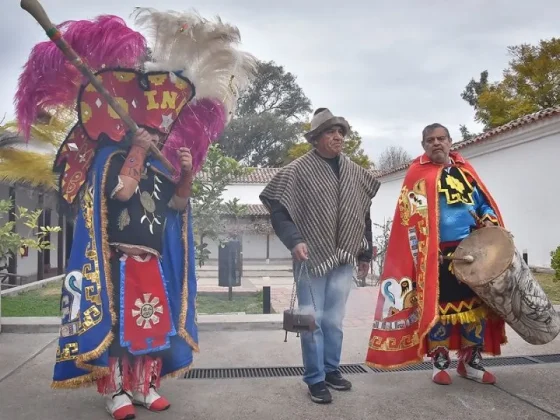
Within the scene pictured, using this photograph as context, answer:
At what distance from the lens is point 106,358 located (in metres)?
2.92

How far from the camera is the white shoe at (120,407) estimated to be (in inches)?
118

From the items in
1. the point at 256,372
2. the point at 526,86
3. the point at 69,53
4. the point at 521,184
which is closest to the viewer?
the point at 69,53

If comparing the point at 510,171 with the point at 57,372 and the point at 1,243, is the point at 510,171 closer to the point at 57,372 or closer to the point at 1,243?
the point at 1,243

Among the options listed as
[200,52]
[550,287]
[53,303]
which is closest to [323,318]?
[200,52]

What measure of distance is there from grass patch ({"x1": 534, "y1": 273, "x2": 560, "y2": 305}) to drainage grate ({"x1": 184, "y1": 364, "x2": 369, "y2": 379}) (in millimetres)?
3931

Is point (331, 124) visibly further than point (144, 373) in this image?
Yes

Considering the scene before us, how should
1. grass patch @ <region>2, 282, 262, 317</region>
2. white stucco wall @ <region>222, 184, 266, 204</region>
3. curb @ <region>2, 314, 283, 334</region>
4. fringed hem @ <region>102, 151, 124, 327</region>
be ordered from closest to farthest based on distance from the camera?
1. fringed hem @ <region>102, 151, 124, 327</region>
2. curb @ <region>2, 314, 283, 334</region>
3. grass patch @ <region>2, 282, 262, 317</region>
4. white stucco wall @ <region>222, 184, 266, 204</region>

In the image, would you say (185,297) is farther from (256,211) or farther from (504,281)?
(256,211)

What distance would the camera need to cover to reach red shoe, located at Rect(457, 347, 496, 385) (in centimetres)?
372

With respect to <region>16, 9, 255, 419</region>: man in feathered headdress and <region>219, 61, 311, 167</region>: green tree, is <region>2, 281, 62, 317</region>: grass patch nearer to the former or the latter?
<region>16, 9, 255, 419</region>: man in feathered headdress

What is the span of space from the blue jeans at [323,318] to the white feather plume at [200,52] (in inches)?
48.3

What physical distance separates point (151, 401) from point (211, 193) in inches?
195

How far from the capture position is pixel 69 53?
2.70 m

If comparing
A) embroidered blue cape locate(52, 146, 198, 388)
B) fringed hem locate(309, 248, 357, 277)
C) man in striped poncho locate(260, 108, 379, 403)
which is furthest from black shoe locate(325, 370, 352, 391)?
embroidered blue cape locate(52, 146, 198, 388)
